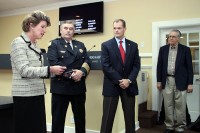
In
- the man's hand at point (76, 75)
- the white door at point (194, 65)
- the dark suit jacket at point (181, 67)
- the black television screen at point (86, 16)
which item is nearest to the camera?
the man's hand at point (76, 75)

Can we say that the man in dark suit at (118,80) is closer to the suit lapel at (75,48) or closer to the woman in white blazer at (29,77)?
the suit lapel at (75,48)

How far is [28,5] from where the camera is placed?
5.72 meters

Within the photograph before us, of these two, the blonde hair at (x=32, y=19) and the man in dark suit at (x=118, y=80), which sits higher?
the blonde hair at (x=32, y=19)

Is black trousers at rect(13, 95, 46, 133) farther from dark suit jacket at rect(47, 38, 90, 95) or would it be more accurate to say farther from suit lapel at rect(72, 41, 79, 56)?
suit lapel at rect(72, 41, 79, 56)

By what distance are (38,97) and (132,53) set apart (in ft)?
3.77

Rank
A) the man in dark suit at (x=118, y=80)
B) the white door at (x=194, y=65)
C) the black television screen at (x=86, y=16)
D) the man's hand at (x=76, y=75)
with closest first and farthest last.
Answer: the man's hand at (x=76, y=75) < the man in dark suit at (x=118, y=80) < the white door at (x=194, y=65) < the black television screen at (x=86, y=16)

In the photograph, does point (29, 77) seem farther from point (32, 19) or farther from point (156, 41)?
point (156, 41)

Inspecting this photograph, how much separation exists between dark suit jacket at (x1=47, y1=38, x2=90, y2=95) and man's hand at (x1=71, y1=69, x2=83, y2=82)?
0.21ft

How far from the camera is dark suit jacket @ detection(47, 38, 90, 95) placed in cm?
216

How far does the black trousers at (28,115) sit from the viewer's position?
1401 mm

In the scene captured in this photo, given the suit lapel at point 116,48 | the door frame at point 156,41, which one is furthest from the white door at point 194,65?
the suit lapel at point 116,48

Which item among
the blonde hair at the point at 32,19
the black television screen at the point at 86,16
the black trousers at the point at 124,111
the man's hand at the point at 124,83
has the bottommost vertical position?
the black trousers at the point at 124,111

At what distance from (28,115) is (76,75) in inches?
29.7

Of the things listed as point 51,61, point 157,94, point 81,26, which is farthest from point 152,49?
point 51,61
